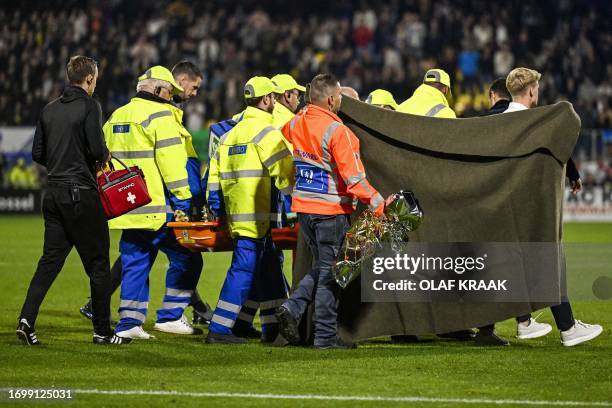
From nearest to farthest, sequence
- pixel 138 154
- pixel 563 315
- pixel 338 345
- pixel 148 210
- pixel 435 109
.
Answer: pixel 338 345 → pixel 563 315 → pixel 148 210 → pixel 138 154 → pixel 435 109

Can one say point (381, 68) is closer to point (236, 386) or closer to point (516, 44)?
point (516, 44)

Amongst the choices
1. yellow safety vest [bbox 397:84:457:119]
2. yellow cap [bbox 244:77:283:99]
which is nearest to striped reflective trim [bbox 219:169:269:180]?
yellow cap [bbox 244:77:283:99]

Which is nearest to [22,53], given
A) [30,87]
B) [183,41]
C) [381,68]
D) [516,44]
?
[30,87]

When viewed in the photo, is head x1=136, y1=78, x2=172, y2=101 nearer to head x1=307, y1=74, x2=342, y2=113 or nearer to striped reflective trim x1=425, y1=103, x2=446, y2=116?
head x1=307, y1=74, x2=342, y2=113

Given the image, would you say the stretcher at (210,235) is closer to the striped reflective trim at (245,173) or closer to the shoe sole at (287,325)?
the striped reflective trim at (245,173)

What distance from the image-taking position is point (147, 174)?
10.8m

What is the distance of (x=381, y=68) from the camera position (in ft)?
108

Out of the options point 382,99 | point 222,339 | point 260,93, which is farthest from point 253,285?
point 382,99

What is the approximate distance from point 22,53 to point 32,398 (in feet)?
91.1

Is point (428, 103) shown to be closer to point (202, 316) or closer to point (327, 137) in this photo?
point (327, 137)

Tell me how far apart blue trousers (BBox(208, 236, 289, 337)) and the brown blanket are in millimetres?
513

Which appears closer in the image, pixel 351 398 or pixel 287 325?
pixel 351 398

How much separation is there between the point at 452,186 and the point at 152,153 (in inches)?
108

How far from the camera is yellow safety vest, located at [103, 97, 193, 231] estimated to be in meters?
10.7
